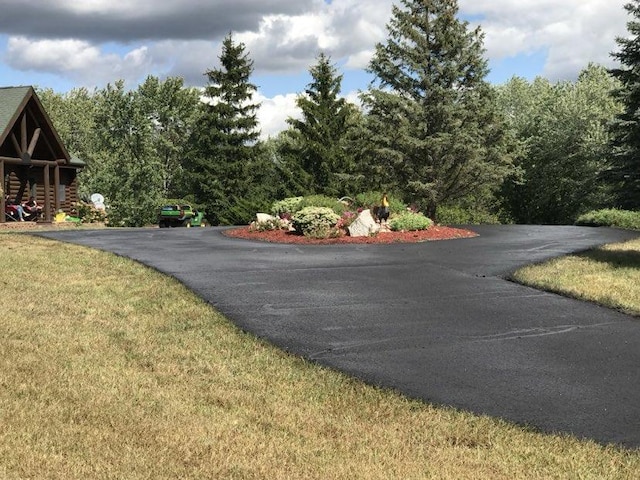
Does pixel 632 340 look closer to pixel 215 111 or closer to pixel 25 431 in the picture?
pixel 25 431

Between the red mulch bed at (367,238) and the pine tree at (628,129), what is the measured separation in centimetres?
1349

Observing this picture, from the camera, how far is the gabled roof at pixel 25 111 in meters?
31.5

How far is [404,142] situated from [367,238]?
18500 millimetres

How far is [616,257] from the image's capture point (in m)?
14.8

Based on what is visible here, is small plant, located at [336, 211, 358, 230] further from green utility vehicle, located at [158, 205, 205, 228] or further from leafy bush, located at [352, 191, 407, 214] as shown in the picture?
green utility vehicle, located at [158, 205, 205, 228]

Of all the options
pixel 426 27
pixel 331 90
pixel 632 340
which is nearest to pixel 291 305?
pixel 632 340

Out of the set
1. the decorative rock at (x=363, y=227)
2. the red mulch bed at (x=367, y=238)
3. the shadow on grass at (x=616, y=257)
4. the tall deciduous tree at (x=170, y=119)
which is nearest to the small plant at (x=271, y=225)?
the red mulch bed at (x=367, y=238)

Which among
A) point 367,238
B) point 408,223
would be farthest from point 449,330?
point 408,223

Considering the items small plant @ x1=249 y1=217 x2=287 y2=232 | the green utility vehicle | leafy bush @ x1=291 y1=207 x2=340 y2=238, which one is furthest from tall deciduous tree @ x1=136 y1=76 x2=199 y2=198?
leafy bush @ x1=291 y1=207 x2=340 y2=238

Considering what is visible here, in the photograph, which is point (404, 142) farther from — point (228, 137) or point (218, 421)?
point (218, 421)

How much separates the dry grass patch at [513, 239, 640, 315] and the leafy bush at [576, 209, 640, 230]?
52.1 feet

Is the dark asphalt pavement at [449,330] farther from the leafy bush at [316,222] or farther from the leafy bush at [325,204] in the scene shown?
the leafy bush at [325,204]

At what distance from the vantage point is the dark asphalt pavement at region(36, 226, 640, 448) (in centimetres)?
543

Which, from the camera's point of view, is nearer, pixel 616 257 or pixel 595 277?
pixel 595 277
